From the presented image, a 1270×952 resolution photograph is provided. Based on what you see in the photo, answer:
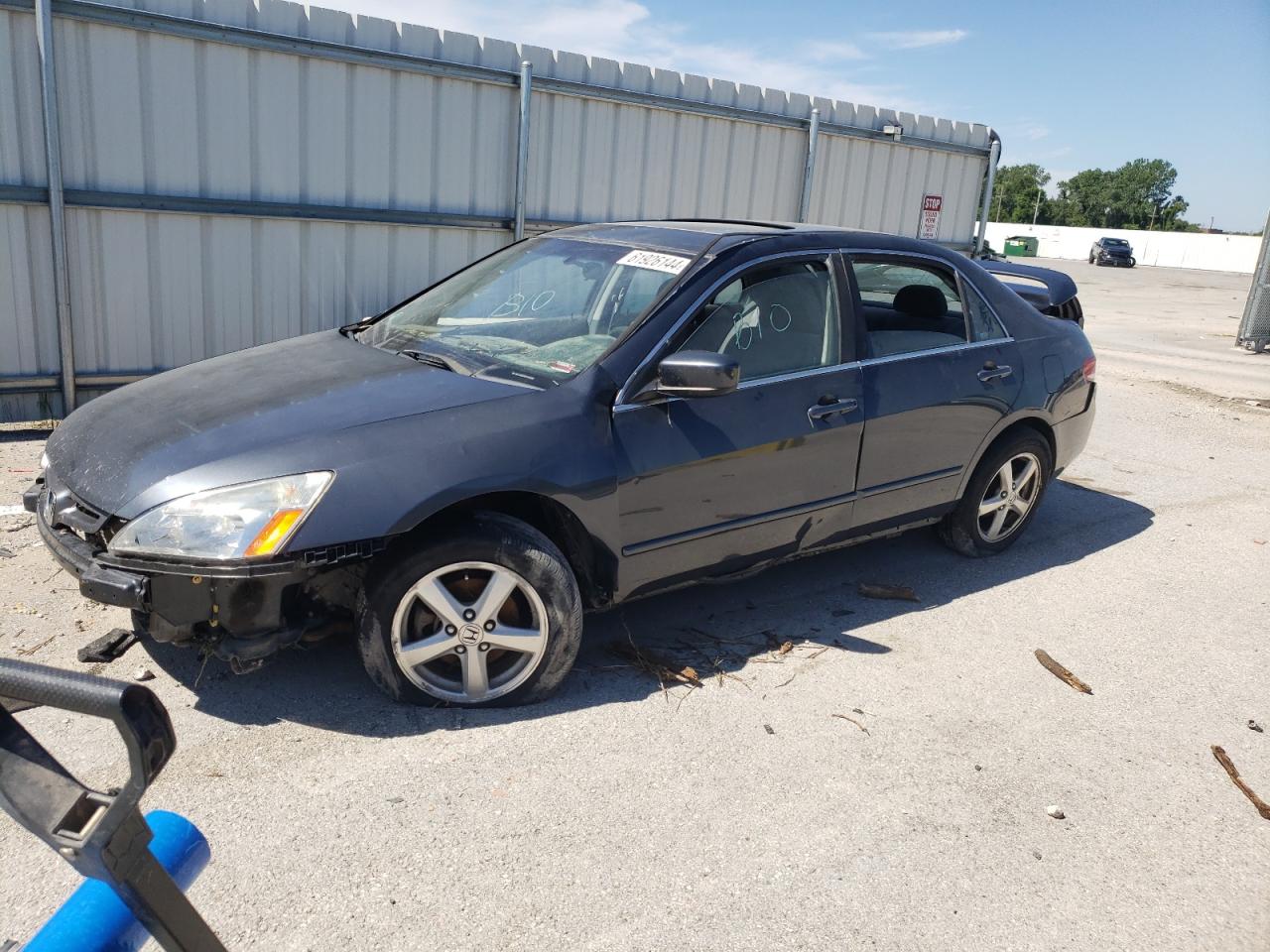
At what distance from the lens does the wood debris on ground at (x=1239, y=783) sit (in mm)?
3238

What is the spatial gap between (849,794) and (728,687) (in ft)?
2.40

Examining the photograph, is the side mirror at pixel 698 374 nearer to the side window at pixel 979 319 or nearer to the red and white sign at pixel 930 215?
the side window at pixel 979 319

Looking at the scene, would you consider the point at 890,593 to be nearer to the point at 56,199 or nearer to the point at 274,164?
the point at 274,164

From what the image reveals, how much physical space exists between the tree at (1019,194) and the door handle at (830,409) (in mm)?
103172

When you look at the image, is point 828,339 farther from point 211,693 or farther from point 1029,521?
point 211,693

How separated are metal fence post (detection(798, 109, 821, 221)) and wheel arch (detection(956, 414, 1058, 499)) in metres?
6.24

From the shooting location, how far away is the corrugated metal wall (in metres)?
6.93

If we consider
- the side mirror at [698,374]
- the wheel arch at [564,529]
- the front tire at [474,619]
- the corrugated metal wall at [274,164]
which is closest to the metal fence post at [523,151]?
the corrugated metal wall at [274,164]

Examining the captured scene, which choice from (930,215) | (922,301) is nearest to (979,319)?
(922,301)

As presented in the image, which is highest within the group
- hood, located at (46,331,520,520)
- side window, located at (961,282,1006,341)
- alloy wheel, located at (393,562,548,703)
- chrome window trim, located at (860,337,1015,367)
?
side window, located at (961,282,1006,341)

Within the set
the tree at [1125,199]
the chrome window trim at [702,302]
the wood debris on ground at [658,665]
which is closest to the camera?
the chrome window trim at [702,302]

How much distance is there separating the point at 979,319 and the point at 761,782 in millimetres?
2797

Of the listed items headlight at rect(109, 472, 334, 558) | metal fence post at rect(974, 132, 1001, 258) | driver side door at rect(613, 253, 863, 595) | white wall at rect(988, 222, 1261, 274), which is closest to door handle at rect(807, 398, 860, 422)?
driver side door at rect(613, 253, 863, 595)

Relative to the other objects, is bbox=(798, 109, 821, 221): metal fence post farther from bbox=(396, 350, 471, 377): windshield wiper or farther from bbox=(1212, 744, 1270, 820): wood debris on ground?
bbox=(1212, 744, 1270, 820): wood debris on ground
